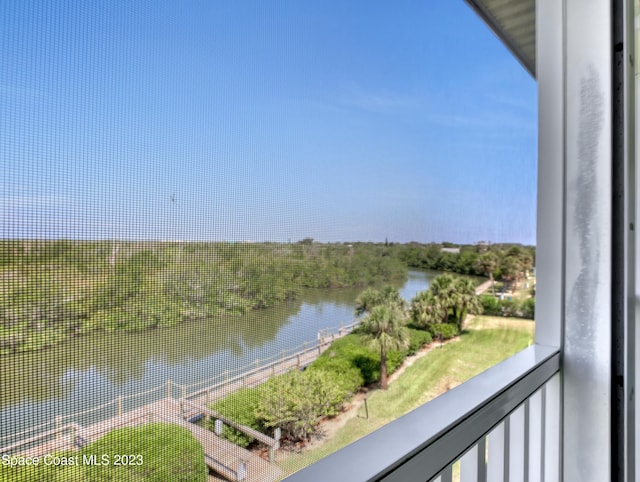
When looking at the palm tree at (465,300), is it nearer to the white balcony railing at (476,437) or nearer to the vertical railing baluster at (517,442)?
the white balcony railing at (476,437)

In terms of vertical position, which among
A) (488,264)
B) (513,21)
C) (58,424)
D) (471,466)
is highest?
(513,21)

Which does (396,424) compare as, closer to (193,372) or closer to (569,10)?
(193,372)

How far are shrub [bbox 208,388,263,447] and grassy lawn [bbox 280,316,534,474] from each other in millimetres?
121

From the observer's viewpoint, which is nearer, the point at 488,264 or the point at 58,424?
the point at 58,424

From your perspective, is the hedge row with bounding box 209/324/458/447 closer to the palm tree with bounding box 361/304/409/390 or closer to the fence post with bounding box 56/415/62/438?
the palm tree with bounding box 361/304/409/390

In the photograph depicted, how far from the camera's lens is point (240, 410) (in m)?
0.57

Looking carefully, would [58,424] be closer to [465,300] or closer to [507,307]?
[465,300]

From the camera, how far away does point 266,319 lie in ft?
1.96

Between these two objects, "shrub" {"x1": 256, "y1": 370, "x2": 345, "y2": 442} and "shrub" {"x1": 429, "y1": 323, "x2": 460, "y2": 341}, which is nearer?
A: "shrub" {"x1": 256, "y1": 370, "x2": 345, "y2": 442}

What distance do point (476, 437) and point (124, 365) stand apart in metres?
0.67

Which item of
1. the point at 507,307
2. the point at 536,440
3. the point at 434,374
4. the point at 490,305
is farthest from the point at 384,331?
the point at 507,307

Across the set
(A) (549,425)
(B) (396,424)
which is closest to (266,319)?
(B) (396,424)

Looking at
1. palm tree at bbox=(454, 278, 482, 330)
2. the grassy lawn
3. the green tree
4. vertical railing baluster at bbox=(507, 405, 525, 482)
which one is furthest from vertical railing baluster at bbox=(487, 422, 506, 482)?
the green tree

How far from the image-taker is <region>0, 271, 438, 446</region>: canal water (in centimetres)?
37
